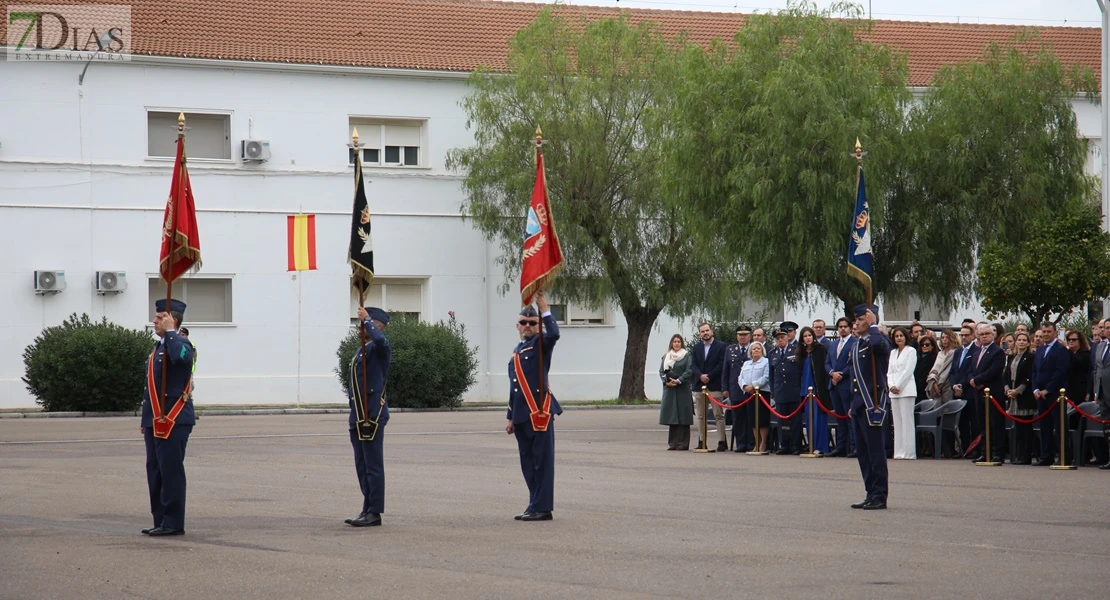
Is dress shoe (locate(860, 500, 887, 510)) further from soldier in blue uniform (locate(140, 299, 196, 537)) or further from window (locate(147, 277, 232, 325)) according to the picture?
window (locate(147, 277, 232, 325))

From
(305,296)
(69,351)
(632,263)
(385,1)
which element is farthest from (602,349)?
(69,351)

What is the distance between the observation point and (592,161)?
117 ft

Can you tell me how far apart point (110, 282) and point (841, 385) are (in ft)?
71.2

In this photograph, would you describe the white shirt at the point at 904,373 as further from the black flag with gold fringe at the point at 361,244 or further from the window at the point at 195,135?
the window at the point at 195,135

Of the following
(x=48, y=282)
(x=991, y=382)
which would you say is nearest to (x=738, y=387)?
(x=991, y=382)

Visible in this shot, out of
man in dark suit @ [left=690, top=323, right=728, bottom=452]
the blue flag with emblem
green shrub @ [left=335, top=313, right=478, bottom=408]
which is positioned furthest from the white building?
the blue flag with emblem

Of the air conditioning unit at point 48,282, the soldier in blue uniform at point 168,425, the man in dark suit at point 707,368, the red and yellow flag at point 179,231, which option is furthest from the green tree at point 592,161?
the soldier in blue uniform at point 168,425

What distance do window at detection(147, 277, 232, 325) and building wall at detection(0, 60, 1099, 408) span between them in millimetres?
354

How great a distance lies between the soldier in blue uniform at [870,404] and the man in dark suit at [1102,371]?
5229 millimetres

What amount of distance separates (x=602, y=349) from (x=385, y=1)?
38.3 feet

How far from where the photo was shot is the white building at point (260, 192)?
1366 inches

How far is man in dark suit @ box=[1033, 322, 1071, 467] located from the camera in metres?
17.8

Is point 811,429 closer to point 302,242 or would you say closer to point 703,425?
point 703,425

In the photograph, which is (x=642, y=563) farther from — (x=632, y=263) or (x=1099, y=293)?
(x=632, y=263)
